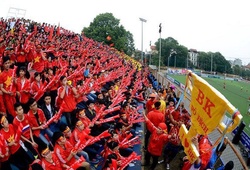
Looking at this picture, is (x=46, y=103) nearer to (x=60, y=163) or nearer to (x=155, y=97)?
(x=60, y=163)

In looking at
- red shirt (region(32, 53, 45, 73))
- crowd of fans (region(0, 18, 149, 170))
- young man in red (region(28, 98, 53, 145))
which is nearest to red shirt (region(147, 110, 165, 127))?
crowd of fans (region(0, 18, 149, 170))

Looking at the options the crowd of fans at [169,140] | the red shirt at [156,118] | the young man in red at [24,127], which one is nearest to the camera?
the young man in red at [24,127]

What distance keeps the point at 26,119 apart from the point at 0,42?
16.1 ft

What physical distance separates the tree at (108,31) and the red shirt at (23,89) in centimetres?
4343

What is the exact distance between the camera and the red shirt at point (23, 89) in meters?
6.00

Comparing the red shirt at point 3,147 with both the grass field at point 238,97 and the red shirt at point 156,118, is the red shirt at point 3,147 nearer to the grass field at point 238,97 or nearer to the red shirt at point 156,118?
the red shirt at point 156,118

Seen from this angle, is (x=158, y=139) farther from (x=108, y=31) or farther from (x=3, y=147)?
(x=108, y=31)

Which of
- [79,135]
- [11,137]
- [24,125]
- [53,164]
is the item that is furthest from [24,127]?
[53,164]

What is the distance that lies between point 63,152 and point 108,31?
48503mm

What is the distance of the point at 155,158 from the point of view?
6309 millimetres

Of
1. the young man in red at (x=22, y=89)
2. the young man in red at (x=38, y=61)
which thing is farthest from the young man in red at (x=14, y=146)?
the young man in red at (x=38, y=61)

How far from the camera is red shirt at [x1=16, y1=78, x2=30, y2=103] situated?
600 cm

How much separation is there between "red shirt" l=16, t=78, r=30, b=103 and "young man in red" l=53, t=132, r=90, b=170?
2112 millimetres

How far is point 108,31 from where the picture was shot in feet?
169
